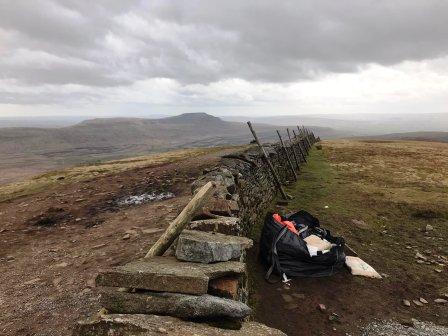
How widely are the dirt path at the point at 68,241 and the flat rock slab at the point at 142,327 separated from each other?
258 centimetres

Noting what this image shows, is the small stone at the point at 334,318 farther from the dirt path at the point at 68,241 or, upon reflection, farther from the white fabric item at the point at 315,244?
the dirt path at the point at 68,241

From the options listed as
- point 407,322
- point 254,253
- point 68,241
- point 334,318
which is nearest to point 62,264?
point 68,241

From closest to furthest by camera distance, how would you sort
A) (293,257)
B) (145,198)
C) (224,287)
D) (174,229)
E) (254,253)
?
(224,287), (174,229), (293,257), (254,253), (145,198)

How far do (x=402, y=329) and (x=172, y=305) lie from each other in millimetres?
5546

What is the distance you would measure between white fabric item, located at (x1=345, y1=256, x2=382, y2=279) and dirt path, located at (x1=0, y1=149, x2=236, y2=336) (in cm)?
566

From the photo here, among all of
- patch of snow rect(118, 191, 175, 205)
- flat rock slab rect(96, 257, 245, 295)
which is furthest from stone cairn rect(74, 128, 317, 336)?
patch of snow rect(118, 191, 175, 205)

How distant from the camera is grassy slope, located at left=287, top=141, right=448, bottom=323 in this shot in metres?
9.44

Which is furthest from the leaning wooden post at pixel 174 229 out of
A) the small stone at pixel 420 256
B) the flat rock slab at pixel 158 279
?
the small stone at pixel 420 256

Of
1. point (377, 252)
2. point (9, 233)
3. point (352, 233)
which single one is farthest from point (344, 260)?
point (9, 233)

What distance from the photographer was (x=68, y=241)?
10.9 m

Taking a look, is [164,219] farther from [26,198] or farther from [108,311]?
[26,198]

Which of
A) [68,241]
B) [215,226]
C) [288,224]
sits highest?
[215,226]

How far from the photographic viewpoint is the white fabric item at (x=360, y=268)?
9609 mm

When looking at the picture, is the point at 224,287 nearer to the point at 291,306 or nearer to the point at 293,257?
the point at 291,306
